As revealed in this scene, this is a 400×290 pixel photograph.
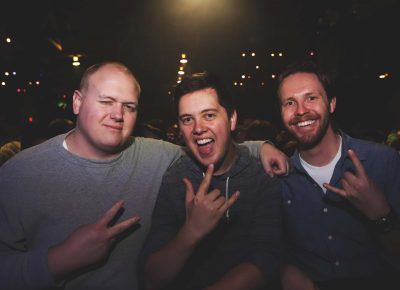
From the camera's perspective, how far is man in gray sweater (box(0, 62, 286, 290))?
2029mm

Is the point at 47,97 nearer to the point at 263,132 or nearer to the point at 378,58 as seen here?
the point at 263,132

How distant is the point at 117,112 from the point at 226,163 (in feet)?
3.42

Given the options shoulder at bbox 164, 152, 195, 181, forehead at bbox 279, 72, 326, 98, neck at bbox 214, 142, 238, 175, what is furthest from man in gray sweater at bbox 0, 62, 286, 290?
forehead at bbox 279, 72, 326, 98

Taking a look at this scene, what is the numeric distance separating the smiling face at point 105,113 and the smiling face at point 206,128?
1.58 feet

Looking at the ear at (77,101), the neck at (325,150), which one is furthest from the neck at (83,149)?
the neck at (325,150)

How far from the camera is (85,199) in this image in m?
2.28

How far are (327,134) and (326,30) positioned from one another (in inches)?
491

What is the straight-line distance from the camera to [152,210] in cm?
254

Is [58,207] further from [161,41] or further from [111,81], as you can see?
[161,41]

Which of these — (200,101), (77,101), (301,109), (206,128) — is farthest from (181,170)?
(301,109)

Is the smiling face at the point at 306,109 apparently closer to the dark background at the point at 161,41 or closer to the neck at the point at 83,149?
the neck at the point at 83,149

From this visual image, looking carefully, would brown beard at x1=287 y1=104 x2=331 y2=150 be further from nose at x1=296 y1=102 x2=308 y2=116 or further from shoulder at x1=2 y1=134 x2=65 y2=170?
shoulder at x1=2 y1=134 x2=65 y2=170

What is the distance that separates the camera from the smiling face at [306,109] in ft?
9.04

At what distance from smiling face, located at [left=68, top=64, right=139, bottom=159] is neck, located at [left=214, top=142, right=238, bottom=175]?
84 centimetres
